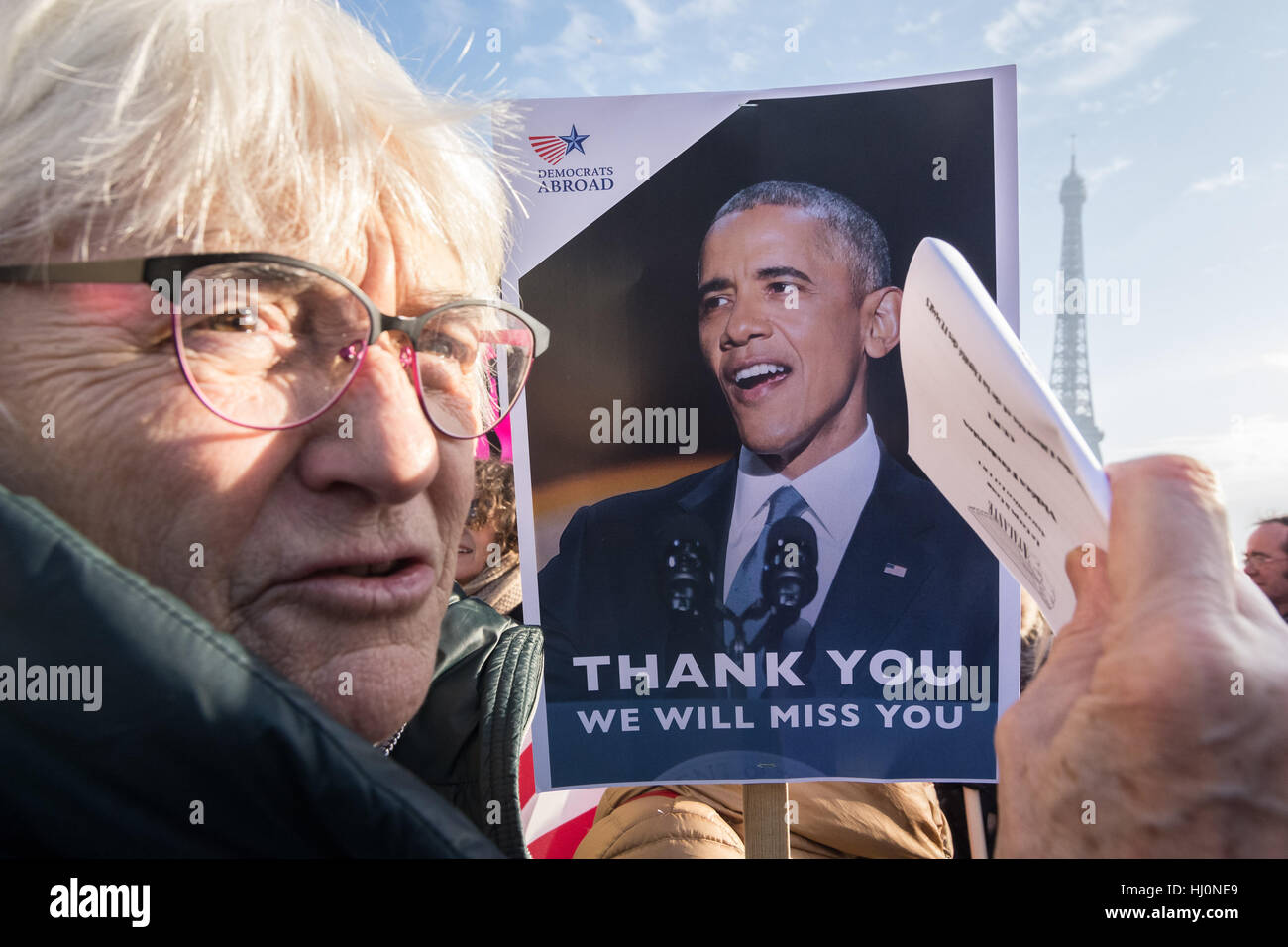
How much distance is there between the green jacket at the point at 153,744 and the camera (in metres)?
0.70

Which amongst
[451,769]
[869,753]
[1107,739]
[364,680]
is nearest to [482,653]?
[451,769]

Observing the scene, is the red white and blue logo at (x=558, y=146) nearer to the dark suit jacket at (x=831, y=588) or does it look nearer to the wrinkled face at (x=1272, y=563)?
the dark suit jacket at (x=831, y=588)

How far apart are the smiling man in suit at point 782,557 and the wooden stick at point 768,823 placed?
6 centimetres

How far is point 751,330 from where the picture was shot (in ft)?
5.49

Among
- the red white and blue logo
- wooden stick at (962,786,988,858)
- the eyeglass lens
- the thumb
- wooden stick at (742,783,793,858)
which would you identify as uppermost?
the red white and blue logo

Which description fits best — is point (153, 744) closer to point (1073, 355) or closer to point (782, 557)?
point (782, 557)

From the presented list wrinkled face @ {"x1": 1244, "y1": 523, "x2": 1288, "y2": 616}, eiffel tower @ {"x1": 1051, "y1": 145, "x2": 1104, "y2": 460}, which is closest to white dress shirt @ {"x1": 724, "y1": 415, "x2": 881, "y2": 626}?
wrinkled face @ {"x1": 1244, "y1": 523, "x2": 1288, "y2": 616}

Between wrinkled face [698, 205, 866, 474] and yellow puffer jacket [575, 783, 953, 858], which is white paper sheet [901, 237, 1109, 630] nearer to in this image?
wrinkled face [698, 205, 866, 474]

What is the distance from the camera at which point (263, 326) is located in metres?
1.03

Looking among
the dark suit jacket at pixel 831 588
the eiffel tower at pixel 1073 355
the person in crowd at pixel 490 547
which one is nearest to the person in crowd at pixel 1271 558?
the dark suit jacket at pixel 831 588

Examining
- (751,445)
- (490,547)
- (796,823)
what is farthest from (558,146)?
(796,823)

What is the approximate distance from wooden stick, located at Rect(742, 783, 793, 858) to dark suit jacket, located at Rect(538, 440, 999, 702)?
0.22 metres

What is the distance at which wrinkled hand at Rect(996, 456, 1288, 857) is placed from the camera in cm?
72
